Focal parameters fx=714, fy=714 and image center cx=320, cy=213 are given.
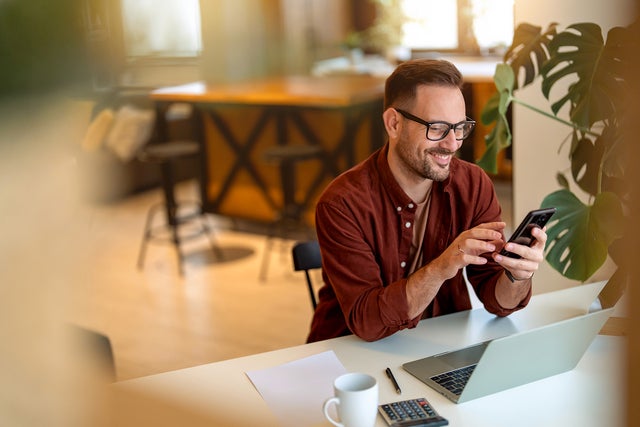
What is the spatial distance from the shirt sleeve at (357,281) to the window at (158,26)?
3.49 feet

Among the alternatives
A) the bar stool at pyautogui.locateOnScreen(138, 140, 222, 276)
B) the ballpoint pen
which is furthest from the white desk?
the bar stool at pyautogui.locateOnScreen(138, 140, 222, 276)

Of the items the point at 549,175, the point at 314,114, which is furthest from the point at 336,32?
the point at 549,175

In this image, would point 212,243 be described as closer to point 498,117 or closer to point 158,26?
point 498,117

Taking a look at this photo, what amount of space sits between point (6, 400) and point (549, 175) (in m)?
2.28

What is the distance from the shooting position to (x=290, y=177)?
4055 mm

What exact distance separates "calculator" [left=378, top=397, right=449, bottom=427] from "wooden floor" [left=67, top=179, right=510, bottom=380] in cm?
143

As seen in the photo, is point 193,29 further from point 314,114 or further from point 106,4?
point 314,114

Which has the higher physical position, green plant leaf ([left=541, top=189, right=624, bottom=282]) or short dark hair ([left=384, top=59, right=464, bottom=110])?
short dark hair ([left=384, top=59, right=464, bottom=110])

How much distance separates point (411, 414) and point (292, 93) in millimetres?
3099

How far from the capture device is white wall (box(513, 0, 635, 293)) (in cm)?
222

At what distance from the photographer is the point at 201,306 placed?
3.35 meters

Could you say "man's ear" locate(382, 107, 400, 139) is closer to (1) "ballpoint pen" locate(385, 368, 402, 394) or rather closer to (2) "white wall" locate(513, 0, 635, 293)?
(1) "ballpoint pen" locate(385, 368, 402, 394)

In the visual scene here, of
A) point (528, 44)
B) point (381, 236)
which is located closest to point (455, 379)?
point (381, 236)

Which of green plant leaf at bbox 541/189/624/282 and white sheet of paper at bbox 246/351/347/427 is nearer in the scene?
white sheet of paper at bbox 246/351/347/427
